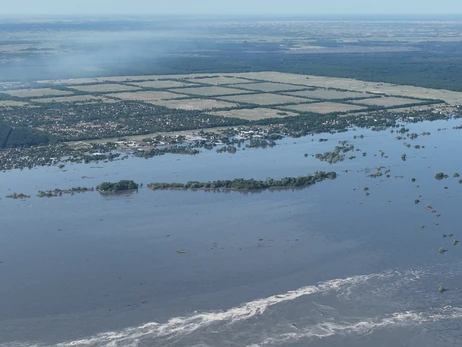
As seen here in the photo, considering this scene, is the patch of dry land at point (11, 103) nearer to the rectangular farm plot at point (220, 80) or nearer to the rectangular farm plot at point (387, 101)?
the rectangular farm plot at point (220, 80)

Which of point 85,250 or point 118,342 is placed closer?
point 118,342

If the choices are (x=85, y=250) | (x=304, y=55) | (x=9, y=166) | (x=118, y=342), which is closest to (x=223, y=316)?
(x=118, y=342)

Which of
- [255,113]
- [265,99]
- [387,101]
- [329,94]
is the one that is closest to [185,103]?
[265,99]

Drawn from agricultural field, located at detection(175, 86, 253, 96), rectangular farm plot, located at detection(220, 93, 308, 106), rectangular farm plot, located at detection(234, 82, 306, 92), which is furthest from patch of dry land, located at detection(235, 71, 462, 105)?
rectangular farm plot, located at detection(220, 93, 308, 106)

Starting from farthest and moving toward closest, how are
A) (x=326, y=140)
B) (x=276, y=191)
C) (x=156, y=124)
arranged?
(x=156, y=124), (x=326, y=140), (x=276, y=191)

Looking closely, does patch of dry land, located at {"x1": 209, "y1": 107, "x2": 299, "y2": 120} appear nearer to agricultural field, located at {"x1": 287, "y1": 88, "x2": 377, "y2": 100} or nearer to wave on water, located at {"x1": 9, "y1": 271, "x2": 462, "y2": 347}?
agricultural field, located at {"x1": 287, "y1": 88, "x2": 377, "y2": 100}

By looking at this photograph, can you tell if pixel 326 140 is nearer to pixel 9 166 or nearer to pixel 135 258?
pixel 9 166

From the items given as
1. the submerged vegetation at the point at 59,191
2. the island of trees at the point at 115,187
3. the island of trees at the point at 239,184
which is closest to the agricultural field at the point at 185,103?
the submerged vegetation at the point at 59,191
